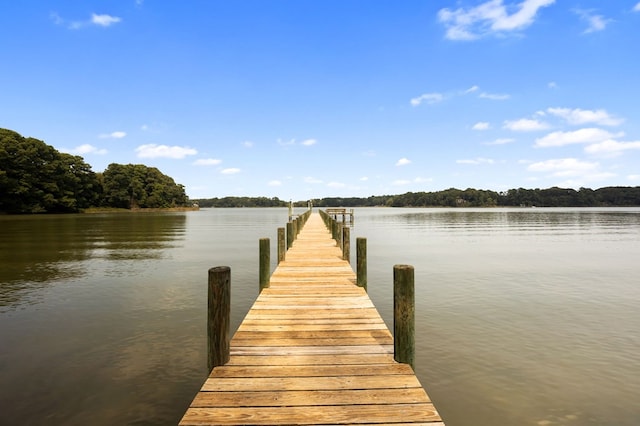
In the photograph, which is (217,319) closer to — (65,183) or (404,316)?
(404,316)

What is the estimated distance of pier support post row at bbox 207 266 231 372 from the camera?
4.96 meters

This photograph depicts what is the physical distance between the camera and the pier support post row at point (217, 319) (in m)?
4.96

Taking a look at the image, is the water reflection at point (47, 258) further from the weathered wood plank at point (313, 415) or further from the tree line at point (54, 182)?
the tree line at point (54, 182)

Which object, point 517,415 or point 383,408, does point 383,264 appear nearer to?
point 517,415

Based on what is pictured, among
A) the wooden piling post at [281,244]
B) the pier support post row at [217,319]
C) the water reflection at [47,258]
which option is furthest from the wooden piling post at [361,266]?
the water reflection at [47,258]

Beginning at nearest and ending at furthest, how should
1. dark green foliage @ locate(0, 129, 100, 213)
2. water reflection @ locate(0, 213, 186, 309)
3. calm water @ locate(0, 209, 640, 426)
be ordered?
1. calm water @ locate(0, 209, 640, 426)
2. water reflection @ locate(0, 213, 186, 309)
3. dark green foliage @ locate(0, 129, 100, 213)

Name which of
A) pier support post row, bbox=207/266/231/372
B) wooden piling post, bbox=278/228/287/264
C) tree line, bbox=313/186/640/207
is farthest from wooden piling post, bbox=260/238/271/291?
tree line, bbox=313/186/640/207

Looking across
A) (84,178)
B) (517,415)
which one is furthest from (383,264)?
(84,178)

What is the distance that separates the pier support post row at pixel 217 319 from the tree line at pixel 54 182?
7801 cm

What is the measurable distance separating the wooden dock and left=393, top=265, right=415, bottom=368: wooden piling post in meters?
0.21

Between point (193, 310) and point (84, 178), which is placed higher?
point (84, 178)

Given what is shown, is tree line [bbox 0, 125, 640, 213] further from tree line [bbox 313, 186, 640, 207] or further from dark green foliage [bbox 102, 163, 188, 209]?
tree line [bbox 313, 186, 640, 207]

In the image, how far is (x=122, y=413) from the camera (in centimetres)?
556

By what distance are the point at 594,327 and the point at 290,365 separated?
9.06 meters
